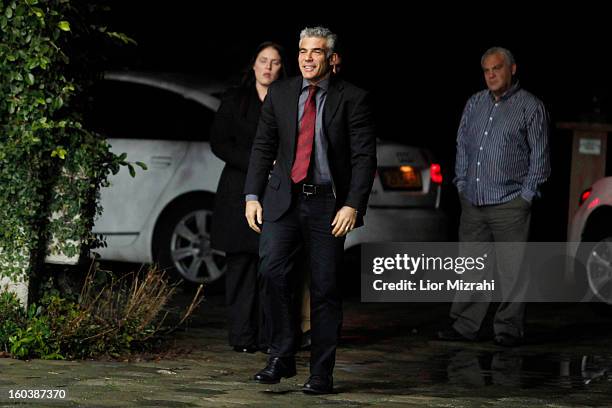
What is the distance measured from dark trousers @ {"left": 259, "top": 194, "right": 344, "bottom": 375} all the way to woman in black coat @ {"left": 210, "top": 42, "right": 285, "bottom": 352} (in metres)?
1.47

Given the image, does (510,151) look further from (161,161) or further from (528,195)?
(161,161)

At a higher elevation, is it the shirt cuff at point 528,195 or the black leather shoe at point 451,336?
the shirt cuff at point 528,195

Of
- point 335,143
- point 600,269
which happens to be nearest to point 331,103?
point 335,143

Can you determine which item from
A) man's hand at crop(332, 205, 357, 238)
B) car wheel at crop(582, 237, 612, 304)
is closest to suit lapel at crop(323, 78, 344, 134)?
man's hand at crop(332, 205, 357, 238)

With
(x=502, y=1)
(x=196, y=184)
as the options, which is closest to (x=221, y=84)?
(x=196, y=184)

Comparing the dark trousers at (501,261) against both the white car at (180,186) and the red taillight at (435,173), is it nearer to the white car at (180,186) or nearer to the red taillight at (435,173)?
the white car at (180,186)

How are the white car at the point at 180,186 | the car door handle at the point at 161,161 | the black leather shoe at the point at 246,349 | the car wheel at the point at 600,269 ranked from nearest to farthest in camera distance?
the black leather shoe at the point at 246,349 → the car wheel at the point at 600,269 → the white car at the point at 180,186 → the car door handle at the point at 161,161

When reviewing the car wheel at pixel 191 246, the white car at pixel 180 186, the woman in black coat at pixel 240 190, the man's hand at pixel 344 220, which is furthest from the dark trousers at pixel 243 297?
the car wheel at pixel 191 246

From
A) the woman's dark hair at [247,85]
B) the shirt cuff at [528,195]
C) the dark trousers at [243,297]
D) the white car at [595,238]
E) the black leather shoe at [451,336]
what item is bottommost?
the black leather shoe at [451,336]

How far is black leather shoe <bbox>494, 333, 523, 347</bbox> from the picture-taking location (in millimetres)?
11039

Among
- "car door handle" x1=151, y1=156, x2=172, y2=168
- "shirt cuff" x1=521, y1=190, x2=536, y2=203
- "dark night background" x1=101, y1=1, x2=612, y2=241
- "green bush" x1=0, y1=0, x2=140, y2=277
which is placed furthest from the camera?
"dark night background" x1=101, y1=1, x2=612, y2=241

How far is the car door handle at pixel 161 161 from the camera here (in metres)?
13.5

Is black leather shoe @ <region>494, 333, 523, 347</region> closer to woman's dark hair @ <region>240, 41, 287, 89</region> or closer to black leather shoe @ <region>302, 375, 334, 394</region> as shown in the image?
woman's dark hair @ <region>240, 41, 287, 89</region>

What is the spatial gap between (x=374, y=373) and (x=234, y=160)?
1702 millimetres
